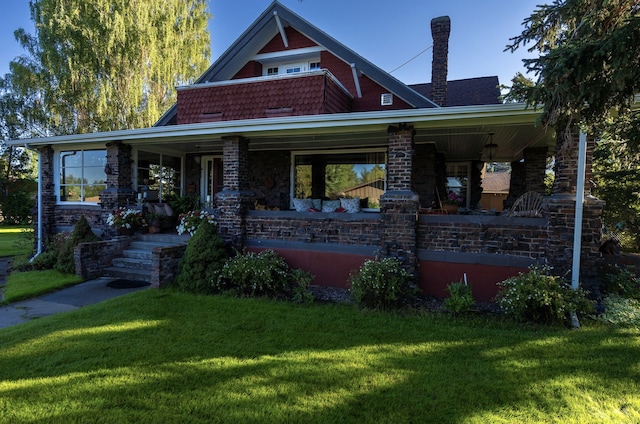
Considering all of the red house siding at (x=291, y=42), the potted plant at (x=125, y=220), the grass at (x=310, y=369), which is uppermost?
the red house siding at (x=291, y=42)

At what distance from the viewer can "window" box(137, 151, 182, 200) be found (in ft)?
33.6

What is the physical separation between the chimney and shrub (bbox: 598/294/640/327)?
229 inches

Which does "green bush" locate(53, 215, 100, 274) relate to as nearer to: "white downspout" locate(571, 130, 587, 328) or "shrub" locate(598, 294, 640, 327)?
"white downspout" locate(571, 130, 587, 328)

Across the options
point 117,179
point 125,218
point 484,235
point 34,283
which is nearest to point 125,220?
point 125,218

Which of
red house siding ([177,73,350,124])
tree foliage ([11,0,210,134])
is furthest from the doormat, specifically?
tree foliage ([11,0,210,134])

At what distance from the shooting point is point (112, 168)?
8.69 metres

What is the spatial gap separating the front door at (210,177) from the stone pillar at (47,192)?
3.99 meters

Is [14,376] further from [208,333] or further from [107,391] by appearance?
[208,333]

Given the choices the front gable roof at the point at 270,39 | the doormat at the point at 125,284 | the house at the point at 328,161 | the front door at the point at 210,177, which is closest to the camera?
the house at the point at 328,161

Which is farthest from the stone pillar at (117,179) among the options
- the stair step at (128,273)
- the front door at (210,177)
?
the front door at (210,177)

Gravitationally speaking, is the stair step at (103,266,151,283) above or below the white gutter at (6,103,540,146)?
below

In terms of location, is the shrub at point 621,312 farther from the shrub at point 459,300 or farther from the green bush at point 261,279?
the green bush at point 261,279

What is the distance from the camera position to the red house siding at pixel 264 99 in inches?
325

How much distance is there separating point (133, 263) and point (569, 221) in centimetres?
831
